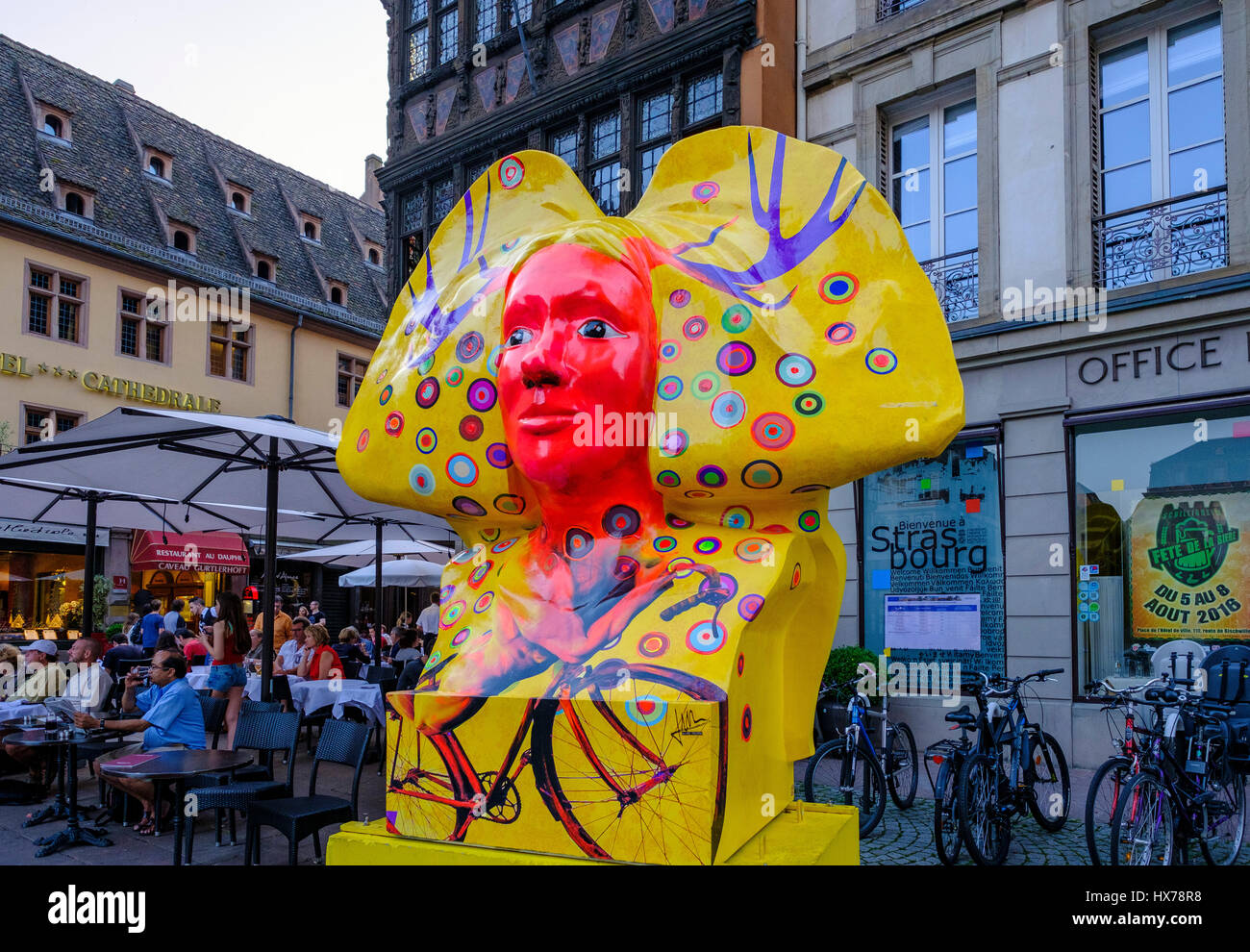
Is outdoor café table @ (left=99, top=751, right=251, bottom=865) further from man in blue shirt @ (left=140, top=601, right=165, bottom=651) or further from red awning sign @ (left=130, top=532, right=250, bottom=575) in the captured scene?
red awning sign @ (left=130, top=532, right=250, bottom=575)

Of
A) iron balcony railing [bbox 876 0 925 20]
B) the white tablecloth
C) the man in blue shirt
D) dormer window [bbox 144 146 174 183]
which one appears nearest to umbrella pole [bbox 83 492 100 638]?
the white tablecloth

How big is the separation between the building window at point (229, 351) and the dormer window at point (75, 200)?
13.1ft

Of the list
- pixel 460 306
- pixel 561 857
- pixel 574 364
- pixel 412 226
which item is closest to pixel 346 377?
pixel 412 226

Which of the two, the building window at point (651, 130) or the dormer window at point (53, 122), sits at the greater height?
the dormer window at point (53, 122)

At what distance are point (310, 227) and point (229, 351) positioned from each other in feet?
24.0

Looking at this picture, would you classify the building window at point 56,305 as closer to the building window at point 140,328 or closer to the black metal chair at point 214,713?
the building window at point 140,328

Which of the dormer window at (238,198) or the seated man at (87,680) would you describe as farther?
the dormer window at (238,198)

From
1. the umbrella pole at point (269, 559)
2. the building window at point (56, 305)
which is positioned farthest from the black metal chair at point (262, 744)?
the building window at point (56, 305)

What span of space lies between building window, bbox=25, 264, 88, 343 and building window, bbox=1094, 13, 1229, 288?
2167cm

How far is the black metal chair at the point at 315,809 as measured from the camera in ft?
17.2

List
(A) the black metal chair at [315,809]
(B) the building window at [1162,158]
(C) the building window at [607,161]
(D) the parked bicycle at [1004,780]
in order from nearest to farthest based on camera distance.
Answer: (A) the black metal chair at [315,809], (D) the parked bicycle at [1004,780], (B) the building window at [1162,158], (C) the building window at [607,161]

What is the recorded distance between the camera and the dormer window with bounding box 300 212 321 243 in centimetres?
3262
